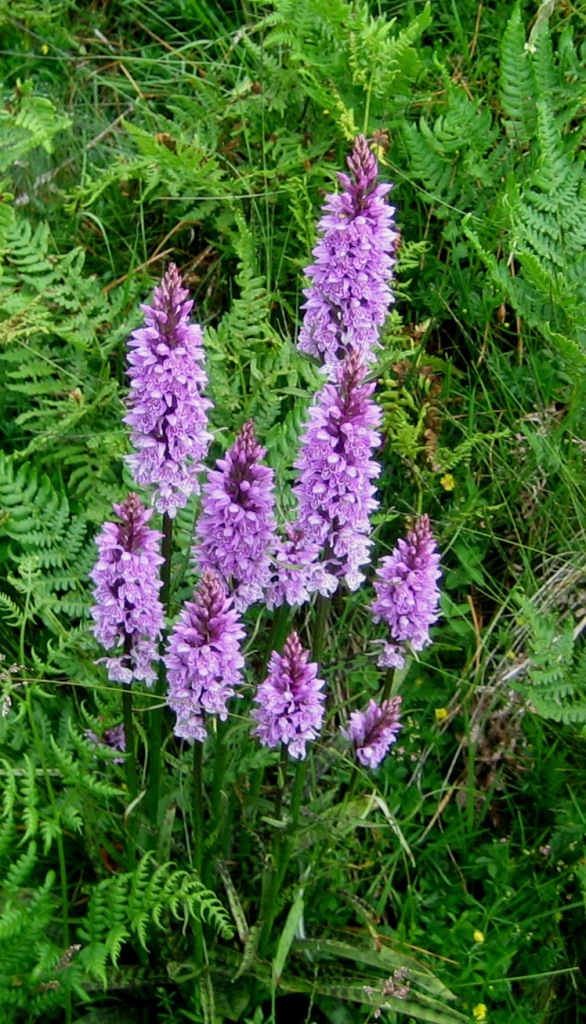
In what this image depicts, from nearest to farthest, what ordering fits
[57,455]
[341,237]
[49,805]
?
[341,237], [49,805], [57,455]

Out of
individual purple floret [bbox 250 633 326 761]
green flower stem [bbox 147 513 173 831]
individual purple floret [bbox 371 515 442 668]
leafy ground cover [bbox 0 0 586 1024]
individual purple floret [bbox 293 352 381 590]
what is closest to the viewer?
individual purple floret [bbox 293 352 381 590]

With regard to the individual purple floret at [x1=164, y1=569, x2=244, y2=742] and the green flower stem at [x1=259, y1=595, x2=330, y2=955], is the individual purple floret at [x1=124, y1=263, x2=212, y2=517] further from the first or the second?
the green flower stem at [x1=259, y1=595, x2=330, y2=955]

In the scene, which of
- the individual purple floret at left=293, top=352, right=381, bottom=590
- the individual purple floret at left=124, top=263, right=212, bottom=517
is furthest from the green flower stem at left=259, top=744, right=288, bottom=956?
the individual purple floret at left=124, top=263, right=212, bottom=517

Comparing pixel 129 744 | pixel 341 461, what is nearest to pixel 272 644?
pixel 129 744

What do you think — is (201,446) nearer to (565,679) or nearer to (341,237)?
(341,237)

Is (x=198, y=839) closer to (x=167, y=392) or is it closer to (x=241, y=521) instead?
(x=241, y=521)

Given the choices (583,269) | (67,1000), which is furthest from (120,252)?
(67,1000)
